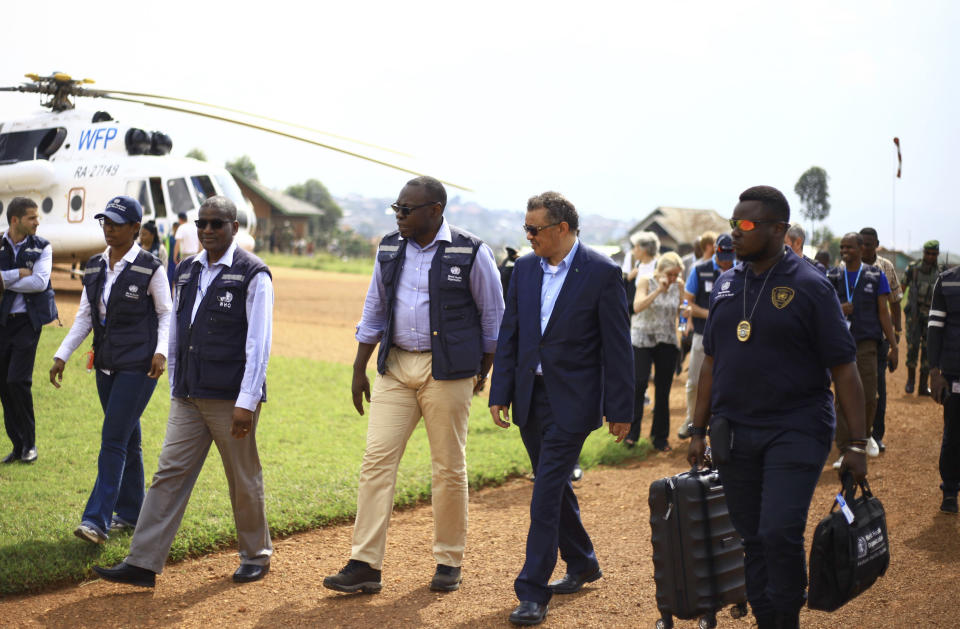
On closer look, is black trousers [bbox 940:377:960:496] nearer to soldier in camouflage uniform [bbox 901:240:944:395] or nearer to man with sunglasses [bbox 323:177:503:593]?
man with sunglasses [bbox 323:177:503:593]

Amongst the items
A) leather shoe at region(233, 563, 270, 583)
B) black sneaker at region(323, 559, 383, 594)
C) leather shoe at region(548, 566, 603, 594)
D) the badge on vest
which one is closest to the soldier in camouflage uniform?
leather shoe at region(548, 566, 603, 594)

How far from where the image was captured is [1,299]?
7777 mm

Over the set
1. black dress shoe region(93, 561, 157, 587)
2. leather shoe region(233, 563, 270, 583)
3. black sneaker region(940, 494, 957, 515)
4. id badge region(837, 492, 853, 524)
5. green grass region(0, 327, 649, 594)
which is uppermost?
id badge region(837, 492, 853, 524)

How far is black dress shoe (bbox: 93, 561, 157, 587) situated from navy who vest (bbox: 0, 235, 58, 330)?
3.32m

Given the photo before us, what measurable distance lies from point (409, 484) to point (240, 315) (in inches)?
120

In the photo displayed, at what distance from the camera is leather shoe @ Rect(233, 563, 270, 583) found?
5.63 meters

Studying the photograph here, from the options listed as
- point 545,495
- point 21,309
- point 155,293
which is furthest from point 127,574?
point 21,309

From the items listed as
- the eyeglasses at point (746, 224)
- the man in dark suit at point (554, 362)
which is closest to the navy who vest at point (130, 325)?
the man in dark suit at point (554, 362)

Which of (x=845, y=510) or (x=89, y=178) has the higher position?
(x=89, y=178)

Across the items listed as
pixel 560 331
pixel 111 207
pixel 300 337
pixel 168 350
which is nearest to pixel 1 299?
pixel 111 207

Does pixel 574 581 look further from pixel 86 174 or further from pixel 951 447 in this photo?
pixel 86 174

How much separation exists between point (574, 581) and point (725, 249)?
14.0 feet

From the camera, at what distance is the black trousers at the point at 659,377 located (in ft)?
30.9

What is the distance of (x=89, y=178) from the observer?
1973cm
